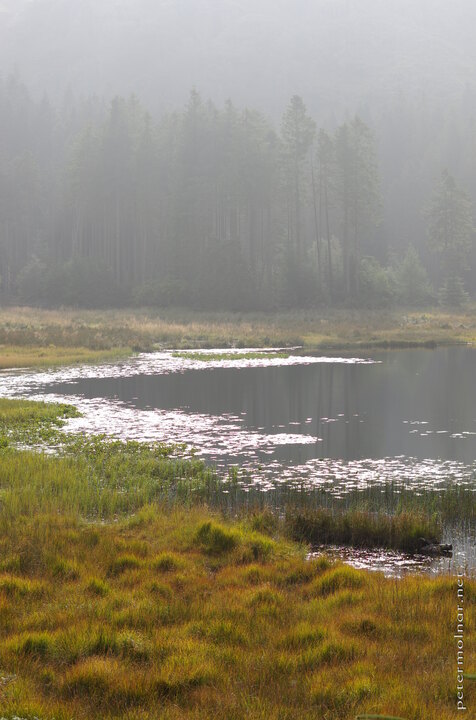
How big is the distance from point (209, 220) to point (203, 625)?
78242mm

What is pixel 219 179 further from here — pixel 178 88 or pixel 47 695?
pixel 178 88

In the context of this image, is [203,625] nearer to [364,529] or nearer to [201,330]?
[364,529]

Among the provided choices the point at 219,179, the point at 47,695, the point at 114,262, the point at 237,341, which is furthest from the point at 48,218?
the point at 47,695

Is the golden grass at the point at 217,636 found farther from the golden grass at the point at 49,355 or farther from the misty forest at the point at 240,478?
the golden grass at the point at 49,355

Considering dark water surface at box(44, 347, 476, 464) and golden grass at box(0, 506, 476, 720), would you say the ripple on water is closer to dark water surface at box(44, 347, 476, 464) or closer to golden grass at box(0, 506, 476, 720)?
dark water surface at box(44, 347, 476, 464)

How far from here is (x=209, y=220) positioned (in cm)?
8312

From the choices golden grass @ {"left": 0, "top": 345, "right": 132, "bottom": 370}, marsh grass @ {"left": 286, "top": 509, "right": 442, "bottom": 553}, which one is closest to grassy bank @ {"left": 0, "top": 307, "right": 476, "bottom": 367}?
golden grass @ {"left": 0, "top": 345, "right": 132, "bottom": 370}

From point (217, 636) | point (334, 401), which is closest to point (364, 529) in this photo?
point (217, 636)

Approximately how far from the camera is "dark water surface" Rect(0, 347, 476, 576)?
56.5 ft

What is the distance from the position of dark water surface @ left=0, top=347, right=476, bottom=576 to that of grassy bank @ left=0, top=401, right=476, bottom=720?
332 cm

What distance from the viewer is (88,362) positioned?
44062 mm

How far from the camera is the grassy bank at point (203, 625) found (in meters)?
5.77

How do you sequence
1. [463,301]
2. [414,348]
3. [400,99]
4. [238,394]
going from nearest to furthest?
[238,394], [414,348], [463,301], [400,99]

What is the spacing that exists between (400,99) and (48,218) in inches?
3047
